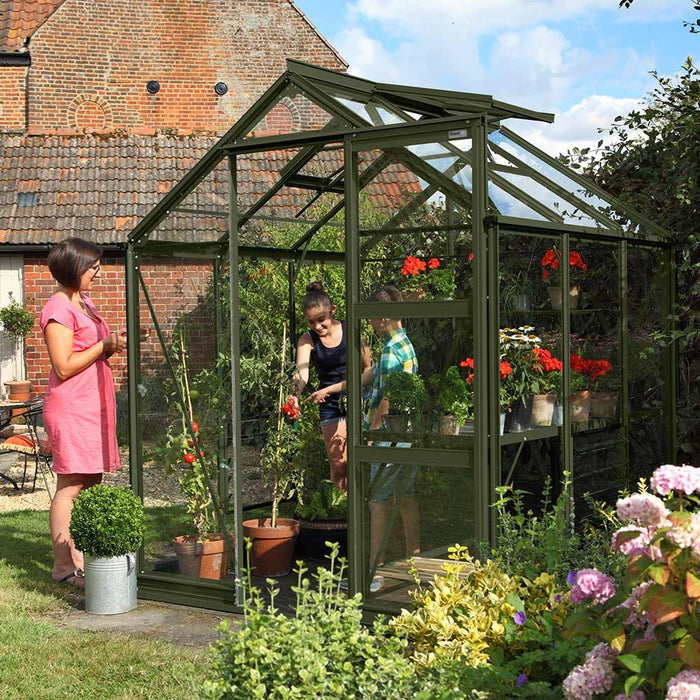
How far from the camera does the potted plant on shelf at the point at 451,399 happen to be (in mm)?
5320

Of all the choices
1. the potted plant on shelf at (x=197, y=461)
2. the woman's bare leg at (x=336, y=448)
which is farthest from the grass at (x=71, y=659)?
the woman's bare leg at (x=336, y=448)

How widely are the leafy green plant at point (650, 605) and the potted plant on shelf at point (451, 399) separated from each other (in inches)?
90.3

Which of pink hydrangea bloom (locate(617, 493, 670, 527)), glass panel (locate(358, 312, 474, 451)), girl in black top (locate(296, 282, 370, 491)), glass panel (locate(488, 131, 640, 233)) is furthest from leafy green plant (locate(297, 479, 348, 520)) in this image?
pink hydrangea bloom (locate(617, 493, 670, 527))

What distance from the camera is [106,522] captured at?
19.7 ft

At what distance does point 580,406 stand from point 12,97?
705 inches

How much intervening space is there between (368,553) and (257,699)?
8.31 ft

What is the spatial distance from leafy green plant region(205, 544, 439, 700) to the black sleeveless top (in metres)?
3.86

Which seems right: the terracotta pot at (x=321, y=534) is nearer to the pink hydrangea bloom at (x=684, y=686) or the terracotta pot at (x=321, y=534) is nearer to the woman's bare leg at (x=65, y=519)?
the woman's bare leg at (x=65, y=519)

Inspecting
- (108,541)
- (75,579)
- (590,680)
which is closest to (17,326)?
(75,579)

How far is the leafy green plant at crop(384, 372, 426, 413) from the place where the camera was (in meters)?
5.45

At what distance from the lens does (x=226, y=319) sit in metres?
6.46

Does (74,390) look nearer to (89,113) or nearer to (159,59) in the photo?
(89,113)

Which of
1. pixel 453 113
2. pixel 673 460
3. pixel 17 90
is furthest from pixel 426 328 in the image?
pixel 17 90

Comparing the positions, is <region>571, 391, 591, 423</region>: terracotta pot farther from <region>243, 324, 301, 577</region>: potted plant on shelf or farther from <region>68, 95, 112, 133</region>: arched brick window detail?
<region>68, 95, 112, 133</region>: arched brick window detail
